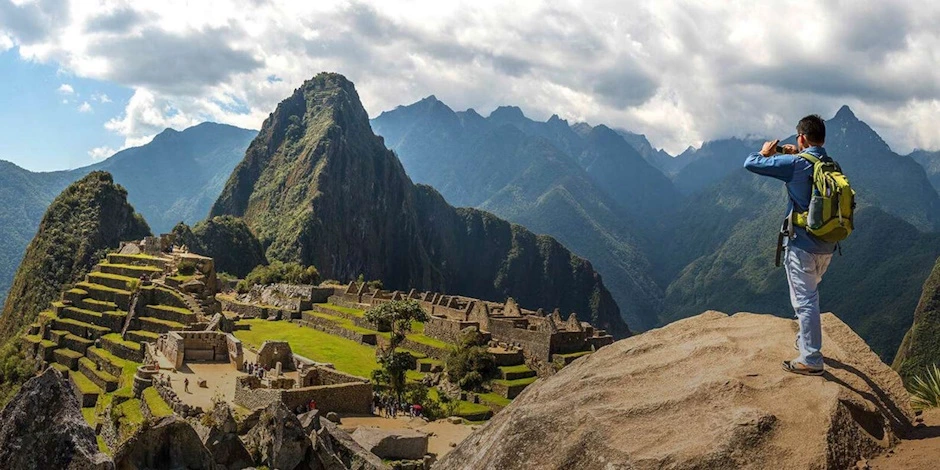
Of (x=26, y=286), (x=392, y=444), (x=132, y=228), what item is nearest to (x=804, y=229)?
(x=392, y=444)

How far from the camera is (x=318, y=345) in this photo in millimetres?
41875

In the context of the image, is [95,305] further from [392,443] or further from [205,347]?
[392,443]

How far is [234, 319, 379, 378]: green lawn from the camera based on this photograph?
121 ft

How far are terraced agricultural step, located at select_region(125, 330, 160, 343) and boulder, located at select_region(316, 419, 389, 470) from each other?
21.5 m

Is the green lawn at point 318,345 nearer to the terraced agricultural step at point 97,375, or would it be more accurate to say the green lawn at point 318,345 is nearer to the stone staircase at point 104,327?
the stone staircase at point 104,327

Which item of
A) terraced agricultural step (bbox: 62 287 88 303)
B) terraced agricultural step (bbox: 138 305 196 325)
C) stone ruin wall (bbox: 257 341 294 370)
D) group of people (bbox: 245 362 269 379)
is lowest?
group of people (bbox: 245 362 269 379)

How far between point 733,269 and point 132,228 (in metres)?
122

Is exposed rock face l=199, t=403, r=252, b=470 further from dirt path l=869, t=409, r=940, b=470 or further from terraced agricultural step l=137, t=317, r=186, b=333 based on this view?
terraced agricultural step l=137, t=317, r=186, b=333

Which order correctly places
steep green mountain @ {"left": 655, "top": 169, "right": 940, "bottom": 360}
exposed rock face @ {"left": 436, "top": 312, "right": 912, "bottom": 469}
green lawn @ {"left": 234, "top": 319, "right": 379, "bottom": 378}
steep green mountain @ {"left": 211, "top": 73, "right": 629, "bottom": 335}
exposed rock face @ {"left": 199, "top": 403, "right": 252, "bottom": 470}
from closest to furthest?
exposed rock face @ {"left": 436, "top": 312, "right": 912, "bottom": 469}
exposed rock face @ {"left": 199, "top": 403, "right": 252, "bottom": 470}
green lawn @ {"left": 234, "top": 319, "right": 379, "bottom": 378}
steep green mountain @ {"left": 655, "top": 169, "right": 940, "bottom": 360}
steep green mountain @ {"left": 211, "top": 73, "right": 629, "bottom": 335}

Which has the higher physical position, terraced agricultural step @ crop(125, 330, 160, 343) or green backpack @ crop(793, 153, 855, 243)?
green backpack @ crop(793, 153, 855, 243)

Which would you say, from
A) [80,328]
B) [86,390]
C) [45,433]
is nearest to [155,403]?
[86,390]

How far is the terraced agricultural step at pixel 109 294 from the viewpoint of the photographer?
40.5 metres

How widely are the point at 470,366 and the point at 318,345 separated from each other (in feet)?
28.2

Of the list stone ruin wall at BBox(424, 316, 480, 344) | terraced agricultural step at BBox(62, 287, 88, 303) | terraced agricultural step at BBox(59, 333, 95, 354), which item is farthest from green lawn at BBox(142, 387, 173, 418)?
stone ruin wall at BBox(424, 316, 480, 344)
